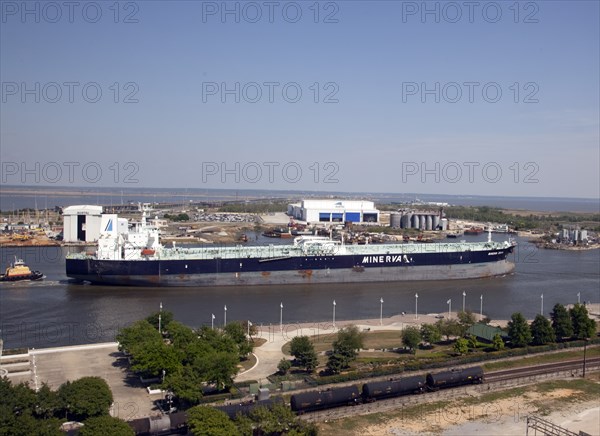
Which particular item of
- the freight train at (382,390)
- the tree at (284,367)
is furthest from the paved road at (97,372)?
the freight train at (382,390)

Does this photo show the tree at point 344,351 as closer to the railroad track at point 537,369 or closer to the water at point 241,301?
the railroad track at point 537,369

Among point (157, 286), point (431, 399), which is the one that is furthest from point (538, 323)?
point (157, 286)

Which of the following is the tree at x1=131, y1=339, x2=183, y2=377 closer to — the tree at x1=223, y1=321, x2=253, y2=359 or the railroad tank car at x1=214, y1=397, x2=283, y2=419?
the tree at x1=223, y1=321, x2=253, y2=359

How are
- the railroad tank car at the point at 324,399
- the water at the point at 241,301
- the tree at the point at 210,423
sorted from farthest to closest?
the water at the point at 241,301, the railroad tank car at the point at 324,399, the tree at the point at 210,423

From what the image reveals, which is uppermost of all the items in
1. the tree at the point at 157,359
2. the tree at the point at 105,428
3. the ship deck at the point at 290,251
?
the ship deck at the point at 290,251

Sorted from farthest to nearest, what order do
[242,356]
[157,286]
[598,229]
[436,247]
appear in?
[598,229], [436,247], [157,286], [242,356]

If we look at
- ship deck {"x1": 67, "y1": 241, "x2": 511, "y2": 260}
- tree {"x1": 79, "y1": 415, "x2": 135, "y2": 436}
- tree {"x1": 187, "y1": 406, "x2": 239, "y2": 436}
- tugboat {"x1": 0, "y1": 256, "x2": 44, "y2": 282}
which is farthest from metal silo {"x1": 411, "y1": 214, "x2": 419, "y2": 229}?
tree {"x1": 79, "y1": 415, "x2": 135, "y2": 436}

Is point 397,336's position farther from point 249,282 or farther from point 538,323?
point 249,282
